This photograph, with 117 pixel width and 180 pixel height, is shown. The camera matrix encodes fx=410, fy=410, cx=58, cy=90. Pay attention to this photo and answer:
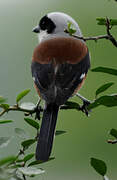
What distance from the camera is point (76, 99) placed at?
249cm

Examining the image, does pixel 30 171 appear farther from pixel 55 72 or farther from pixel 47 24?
pixel 47 24

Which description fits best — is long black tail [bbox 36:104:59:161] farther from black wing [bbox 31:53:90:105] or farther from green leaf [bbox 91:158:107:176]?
green leaf [bbox 91:158:107:176]

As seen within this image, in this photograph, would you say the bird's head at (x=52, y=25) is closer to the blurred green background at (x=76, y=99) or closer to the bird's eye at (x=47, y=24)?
the bird's eye at (x=47, y=24)

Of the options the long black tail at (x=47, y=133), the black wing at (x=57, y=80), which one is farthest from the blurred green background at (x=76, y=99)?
the long black tail at (x=47, y=133)

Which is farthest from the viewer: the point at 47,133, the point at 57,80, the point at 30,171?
the point at 57,80

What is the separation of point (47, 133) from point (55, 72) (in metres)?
0.38

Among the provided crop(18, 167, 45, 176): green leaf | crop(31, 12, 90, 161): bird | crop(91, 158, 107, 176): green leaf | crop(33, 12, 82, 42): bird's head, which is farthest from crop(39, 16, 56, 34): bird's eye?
crop(18, 167, 45, 176): green leaf

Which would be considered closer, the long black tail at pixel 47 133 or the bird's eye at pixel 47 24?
the long black tail at pixel 47 133

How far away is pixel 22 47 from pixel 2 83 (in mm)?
342

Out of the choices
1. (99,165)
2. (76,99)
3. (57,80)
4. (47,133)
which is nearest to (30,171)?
(99,165)

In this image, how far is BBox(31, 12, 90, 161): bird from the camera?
4.73 ft

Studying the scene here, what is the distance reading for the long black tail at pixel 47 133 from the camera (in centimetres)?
114

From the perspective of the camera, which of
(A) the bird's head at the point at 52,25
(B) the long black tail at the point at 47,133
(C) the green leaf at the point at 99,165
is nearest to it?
(C) the green leaf at the point at 99,165

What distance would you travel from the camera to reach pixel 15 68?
274 cm
